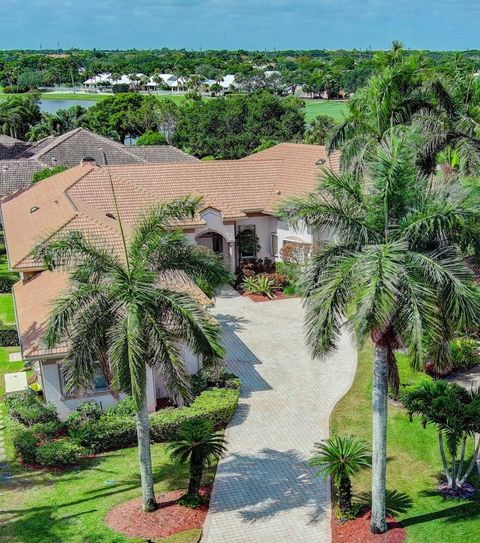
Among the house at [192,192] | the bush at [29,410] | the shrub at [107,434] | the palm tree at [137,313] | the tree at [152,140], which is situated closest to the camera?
the palm tree at [137,313]

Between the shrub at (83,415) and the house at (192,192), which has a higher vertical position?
the house at (192,192)

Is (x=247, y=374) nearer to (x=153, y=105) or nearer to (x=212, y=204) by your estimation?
(x=212, y=204)

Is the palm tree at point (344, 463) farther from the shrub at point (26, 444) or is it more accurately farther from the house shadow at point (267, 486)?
the shrub at point (26, 444)

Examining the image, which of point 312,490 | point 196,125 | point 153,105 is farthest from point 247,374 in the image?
point 153,105

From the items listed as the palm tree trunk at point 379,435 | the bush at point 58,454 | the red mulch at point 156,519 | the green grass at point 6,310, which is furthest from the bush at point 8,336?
the palm tree trunk at point 379,435

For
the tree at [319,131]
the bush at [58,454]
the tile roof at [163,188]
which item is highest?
the tree at [319,131]

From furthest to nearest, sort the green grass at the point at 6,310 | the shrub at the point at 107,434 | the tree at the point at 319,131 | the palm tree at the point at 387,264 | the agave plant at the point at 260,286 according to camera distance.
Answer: the tree at the point at 319,131, the agave plant at the point at 260,286, the green grass at the point at 6,310, the shrub at the point at 107,434, the palm tree at the point at 387,264

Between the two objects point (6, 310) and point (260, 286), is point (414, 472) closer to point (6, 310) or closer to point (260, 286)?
point (260, 286)
